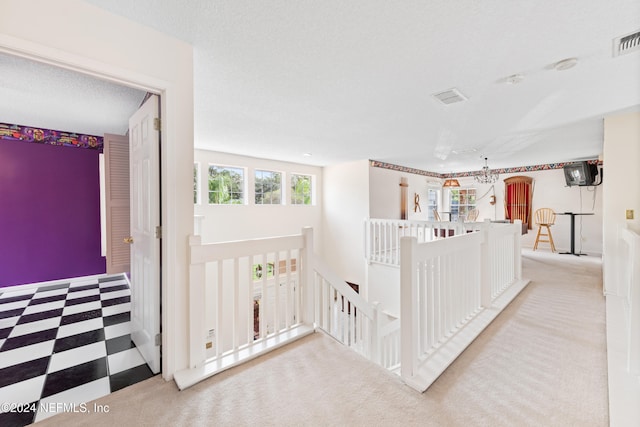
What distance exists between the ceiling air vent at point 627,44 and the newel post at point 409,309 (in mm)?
1865

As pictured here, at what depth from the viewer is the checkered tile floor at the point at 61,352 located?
156 centimetres

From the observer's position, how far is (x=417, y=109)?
2992 millimetres

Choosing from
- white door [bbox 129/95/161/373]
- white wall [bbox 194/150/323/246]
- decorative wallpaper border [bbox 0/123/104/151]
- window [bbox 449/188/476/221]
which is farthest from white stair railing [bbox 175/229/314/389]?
window [bbox 449/188/476/221]

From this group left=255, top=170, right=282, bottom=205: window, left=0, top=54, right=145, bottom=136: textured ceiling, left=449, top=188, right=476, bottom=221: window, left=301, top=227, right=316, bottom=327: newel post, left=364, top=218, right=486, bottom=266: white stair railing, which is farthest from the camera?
left=449, top=188, right=476, bottom=221: window

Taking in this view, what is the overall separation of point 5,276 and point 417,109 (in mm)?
5613

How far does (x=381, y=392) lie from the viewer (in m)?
1.62

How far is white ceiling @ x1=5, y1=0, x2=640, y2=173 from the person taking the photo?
1.49 metres

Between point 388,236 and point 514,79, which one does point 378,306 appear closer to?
point 514,79

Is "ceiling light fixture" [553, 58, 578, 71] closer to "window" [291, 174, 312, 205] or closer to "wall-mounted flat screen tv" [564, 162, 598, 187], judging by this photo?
"window" [291, 174, 312, 205]

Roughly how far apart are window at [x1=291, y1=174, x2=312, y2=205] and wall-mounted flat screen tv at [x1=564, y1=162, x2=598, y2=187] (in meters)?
6.40

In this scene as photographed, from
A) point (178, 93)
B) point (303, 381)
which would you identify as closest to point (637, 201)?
point (303, 381)

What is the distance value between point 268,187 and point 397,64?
4.47 m

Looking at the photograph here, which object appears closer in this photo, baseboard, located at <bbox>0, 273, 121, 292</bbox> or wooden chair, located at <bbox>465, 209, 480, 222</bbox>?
baseboard, located at <bbox>0, 273, 121, 292</bbox>

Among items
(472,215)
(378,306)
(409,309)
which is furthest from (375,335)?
(472,215)
